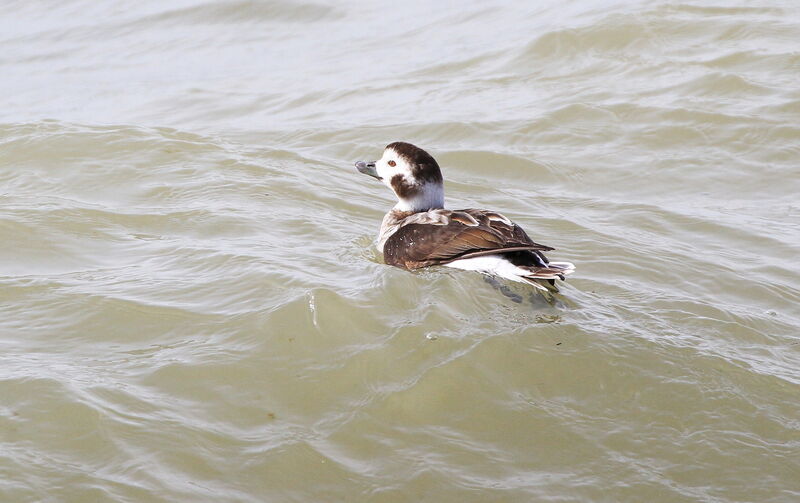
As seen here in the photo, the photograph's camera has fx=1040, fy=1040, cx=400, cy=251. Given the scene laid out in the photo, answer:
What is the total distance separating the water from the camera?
4.48 metres

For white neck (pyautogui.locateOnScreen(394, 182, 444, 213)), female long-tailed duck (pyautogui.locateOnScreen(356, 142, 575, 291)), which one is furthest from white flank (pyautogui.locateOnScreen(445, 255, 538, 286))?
white neck (pyautogui.locateOnScreen(394, 182, 444, 213))

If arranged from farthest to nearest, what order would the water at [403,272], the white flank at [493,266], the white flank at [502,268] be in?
the white flank at [493,266]
the white flank at [502,268]
the water at [403,272]

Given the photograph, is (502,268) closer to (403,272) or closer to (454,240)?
(454,240)

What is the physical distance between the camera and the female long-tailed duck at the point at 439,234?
638 cm

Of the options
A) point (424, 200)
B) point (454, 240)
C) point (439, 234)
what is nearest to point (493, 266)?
point (454, 240)

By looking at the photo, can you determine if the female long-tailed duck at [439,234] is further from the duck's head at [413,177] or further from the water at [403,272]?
the water at [403,272]

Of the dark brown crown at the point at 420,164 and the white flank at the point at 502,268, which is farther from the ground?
the dark brown crown at the point at 420,164

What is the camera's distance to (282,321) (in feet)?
19.2

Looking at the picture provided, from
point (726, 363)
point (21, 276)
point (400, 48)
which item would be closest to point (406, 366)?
point (726, 363)

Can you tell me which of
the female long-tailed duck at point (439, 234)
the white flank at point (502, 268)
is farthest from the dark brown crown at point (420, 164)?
the white flank at point (502, 268)

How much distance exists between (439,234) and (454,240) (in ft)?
0.55

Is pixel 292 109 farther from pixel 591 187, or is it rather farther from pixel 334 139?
pixel 591 187

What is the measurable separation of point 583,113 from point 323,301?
557 cm

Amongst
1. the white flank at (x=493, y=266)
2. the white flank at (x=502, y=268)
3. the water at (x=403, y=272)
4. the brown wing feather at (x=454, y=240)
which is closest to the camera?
the water at (x=403, y=272)
